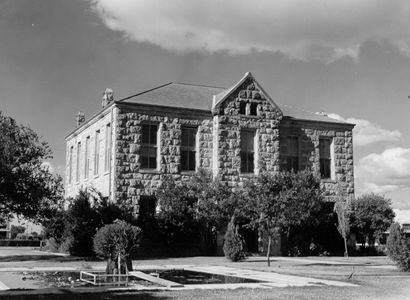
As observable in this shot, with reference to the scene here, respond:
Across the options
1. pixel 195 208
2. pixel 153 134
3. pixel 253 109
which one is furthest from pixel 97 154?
pixel 253 109

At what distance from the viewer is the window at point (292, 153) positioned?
41125 millimetres

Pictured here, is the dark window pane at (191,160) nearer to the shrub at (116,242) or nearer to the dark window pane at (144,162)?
the dark window pane at (144,162)

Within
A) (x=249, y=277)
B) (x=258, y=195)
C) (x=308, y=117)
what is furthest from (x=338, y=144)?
(x=249, y=277)

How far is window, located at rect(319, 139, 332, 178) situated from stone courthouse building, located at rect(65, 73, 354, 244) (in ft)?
0.24

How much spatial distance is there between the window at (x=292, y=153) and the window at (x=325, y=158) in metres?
1.97

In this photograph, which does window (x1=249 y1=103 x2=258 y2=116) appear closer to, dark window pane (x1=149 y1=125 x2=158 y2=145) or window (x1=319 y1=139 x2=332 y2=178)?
window (x1=319 y1=139 x2=332 y2=178)

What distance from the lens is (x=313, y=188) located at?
3250cm

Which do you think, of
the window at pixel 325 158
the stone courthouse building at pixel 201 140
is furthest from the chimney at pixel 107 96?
the window at pixel 325 158

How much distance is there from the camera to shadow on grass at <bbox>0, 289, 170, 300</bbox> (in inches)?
517

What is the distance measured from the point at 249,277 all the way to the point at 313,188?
46.0ft

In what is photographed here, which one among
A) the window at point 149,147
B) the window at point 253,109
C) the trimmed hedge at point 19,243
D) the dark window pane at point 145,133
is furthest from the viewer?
the trimmed hedge at point 19,243

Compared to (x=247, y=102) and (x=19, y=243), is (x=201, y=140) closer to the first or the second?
(x=247, y=102)

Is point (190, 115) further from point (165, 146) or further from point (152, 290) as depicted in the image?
point (152, 290)

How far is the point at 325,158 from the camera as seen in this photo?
42.2 meters
